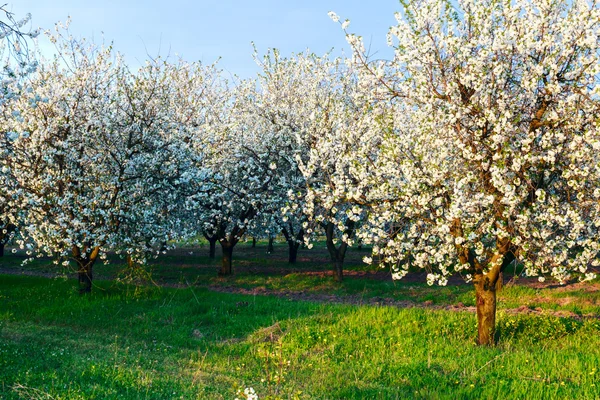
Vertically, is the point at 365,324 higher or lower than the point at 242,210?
lower

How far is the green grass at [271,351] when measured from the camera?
27.9ft

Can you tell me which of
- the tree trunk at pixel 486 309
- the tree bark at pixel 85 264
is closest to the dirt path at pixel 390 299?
the tree bark at pixel 85 264

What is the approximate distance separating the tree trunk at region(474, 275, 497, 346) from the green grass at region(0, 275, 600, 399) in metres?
0.41

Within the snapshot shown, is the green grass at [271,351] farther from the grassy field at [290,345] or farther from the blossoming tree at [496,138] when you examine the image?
the blossoming tree at [496,138]

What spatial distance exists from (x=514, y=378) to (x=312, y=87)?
67.4ft

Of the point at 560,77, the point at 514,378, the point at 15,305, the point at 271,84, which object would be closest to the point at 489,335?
the point at 514,378

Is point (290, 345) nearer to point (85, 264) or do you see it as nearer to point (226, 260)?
point (85, 264)

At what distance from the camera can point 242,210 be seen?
27.4 meters

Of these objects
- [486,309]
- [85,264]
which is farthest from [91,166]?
[486,309]

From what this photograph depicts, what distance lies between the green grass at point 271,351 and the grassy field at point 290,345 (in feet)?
0.15

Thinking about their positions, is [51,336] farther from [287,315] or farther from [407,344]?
[407,344]

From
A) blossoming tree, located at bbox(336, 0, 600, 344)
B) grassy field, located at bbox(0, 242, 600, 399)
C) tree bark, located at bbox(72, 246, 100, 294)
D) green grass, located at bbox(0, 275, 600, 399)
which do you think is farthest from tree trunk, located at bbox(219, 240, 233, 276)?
blossoming tree, located at bbox(336, 0, 600, 344)

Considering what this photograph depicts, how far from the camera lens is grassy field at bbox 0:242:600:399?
8.58 m

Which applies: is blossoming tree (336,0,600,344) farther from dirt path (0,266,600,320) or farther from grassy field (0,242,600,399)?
dirt path (0,266,600,320)
